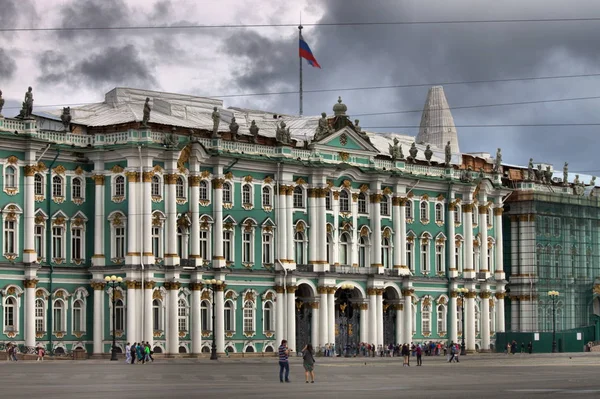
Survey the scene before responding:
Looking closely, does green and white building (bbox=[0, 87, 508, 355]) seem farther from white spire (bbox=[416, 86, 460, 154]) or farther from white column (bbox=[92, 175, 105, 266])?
white spire (bbox=[416, 86, 460, 154])

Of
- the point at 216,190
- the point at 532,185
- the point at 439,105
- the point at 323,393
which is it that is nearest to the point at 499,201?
the point at 532,185

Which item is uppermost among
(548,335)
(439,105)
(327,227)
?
(439,105)

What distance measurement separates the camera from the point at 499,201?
134250 millimetres

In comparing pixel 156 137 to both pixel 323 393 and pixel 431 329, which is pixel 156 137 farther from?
pixel 323 393

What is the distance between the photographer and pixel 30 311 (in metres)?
99.9

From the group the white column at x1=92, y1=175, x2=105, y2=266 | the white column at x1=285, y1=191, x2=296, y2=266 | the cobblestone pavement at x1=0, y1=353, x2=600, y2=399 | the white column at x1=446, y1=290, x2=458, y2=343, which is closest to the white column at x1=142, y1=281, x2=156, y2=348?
the white column at x1=92, y1=175, x2=105, y2=266

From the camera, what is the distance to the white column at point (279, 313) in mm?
113000

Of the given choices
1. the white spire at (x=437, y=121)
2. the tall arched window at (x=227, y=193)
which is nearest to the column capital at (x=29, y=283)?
the tall arched window at (x=227, y=193)

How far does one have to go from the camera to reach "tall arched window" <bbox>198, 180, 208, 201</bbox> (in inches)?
4267

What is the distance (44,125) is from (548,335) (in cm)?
5042

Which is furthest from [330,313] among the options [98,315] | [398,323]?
[98,315]

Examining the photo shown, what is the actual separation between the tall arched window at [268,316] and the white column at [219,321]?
5.24 meters

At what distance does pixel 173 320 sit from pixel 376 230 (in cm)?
2184

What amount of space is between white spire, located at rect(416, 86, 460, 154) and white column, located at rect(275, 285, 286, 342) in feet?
248
